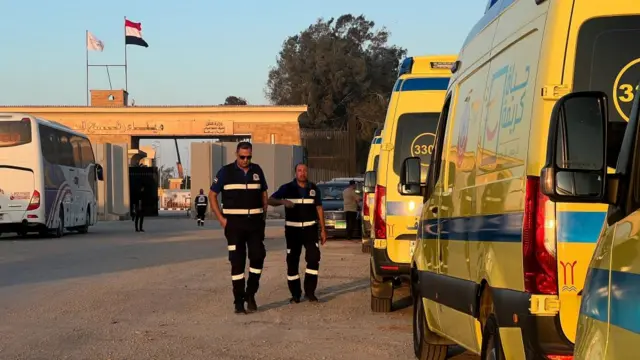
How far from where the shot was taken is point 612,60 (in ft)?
15.4

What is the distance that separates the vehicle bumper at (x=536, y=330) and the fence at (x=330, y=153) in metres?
52.6

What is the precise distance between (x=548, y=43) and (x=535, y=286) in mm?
1215

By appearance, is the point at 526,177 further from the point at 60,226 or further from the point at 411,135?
the point at 60,226

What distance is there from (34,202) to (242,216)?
18.6 meters

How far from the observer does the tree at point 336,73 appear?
3243 inches

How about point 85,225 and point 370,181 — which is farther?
point 85,225

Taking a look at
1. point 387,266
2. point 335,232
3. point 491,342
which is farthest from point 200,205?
point 491,342

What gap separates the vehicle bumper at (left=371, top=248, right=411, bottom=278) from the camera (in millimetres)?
10352

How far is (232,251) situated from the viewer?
11.2 m

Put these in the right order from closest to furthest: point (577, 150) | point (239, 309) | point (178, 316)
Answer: point (577, 150) → point (178, 316) → point (239, 309)

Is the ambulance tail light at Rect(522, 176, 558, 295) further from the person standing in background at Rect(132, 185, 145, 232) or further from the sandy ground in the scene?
the person standing in background at Rect(132, 185, 145, 232)

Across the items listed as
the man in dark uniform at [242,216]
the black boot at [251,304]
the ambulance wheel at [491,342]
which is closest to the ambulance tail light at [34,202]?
the man in dark uniform at [242,216]

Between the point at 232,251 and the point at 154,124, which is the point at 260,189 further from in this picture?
the point at 154,124

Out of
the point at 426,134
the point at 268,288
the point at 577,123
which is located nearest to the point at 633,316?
the point at 577,123
